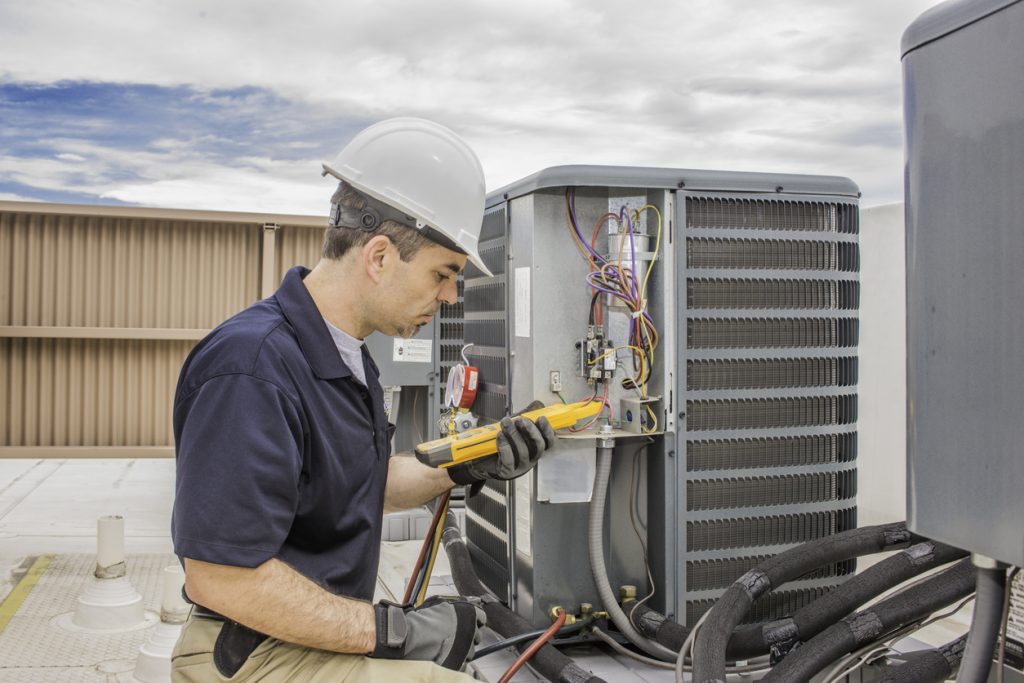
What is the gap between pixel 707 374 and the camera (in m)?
2.89

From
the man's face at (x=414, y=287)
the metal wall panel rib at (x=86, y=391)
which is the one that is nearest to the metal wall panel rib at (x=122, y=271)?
the metal wall panel rib at (x=86, y=391)

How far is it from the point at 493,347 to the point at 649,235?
699 mm

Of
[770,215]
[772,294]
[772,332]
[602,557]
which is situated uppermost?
[770,215]

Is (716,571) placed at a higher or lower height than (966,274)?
lower

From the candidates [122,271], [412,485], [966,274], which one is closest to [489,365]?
[412,485]

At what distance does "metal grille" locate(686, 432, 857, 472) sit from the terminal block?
361mm

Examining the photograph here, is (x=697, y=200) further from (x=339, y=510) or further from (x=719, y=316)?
(x=339, y=510)

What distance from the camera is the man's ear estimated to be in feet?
6.44

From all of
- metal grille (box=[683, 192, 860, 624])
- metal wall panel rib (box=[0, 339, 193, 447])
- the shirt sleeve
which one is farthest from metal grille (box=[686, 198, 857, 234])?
metal wall panel rib (box=[0, 339, 193, 447])

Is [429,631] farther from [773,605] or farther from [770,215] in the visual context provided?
[770,215]

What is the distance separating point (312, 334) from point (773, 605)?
1963mm

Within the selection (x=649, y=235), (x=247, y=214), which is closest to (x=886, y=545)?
(x=649, y=235)

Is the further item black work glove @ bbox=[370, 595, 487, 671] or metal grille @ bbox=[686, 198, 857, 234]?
metal grille @ bbox=[686, 198, 857, 234]

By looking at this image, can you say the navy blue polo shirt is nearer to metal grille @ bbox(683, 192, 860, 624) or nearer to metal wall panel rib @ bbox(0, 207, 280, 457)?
metal grille @ bbox(683, 192, 860, 624)
